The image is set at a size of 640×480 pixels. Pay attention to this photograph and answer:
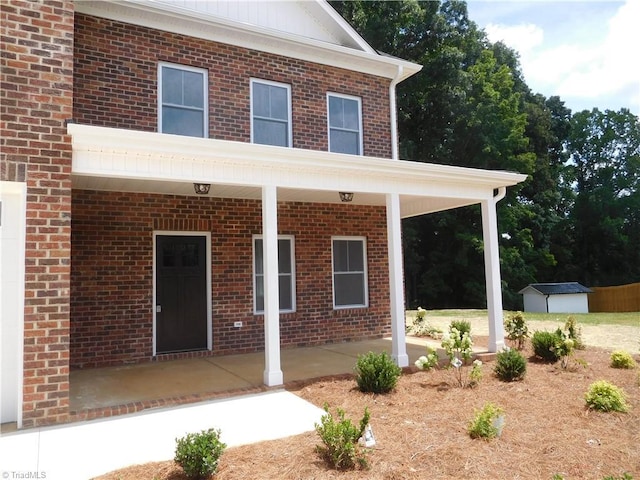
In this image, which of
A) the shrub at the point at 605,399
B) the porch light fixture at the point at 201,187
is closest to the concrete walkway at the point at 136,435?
the shrub at the point at 605,399

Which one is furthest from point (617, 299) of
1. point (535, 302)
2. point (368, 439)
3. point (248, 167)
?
point (368, 439)

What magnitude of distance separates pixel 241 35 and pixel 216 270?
178 inches

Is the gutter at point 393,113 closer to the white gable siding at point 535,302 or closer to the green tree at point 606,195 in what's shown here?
the white gable siding at point 535,302

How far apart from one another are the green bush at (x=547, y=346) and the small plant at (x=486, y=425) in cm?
373

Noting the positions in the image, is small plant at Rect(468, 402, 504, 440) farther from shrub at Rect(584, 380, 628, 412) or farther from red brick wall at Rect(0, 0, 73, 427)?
red brick wall at Rect(0, 0, 73, 427)

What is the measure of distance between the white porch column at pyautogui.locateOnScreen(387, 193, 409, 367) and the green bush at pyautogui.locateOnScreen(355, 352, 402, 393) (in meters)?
1.34

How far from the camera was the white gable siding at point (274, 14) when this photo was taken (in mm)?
9102

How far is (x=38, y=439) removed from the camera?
→ 4.64 metres

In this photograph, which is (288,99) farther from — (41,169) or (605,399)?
(605,399)

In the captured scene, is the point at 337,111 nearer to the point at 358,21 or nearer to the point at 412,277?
the point at 358,21

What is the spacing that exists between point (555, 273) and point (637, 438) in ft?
96.6

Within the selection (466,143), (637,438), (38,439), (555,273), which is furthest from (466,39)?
(38,439)

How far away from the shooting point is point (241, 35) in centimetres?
893

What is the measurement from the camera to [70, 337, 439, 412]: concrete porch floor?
6.09 meters
